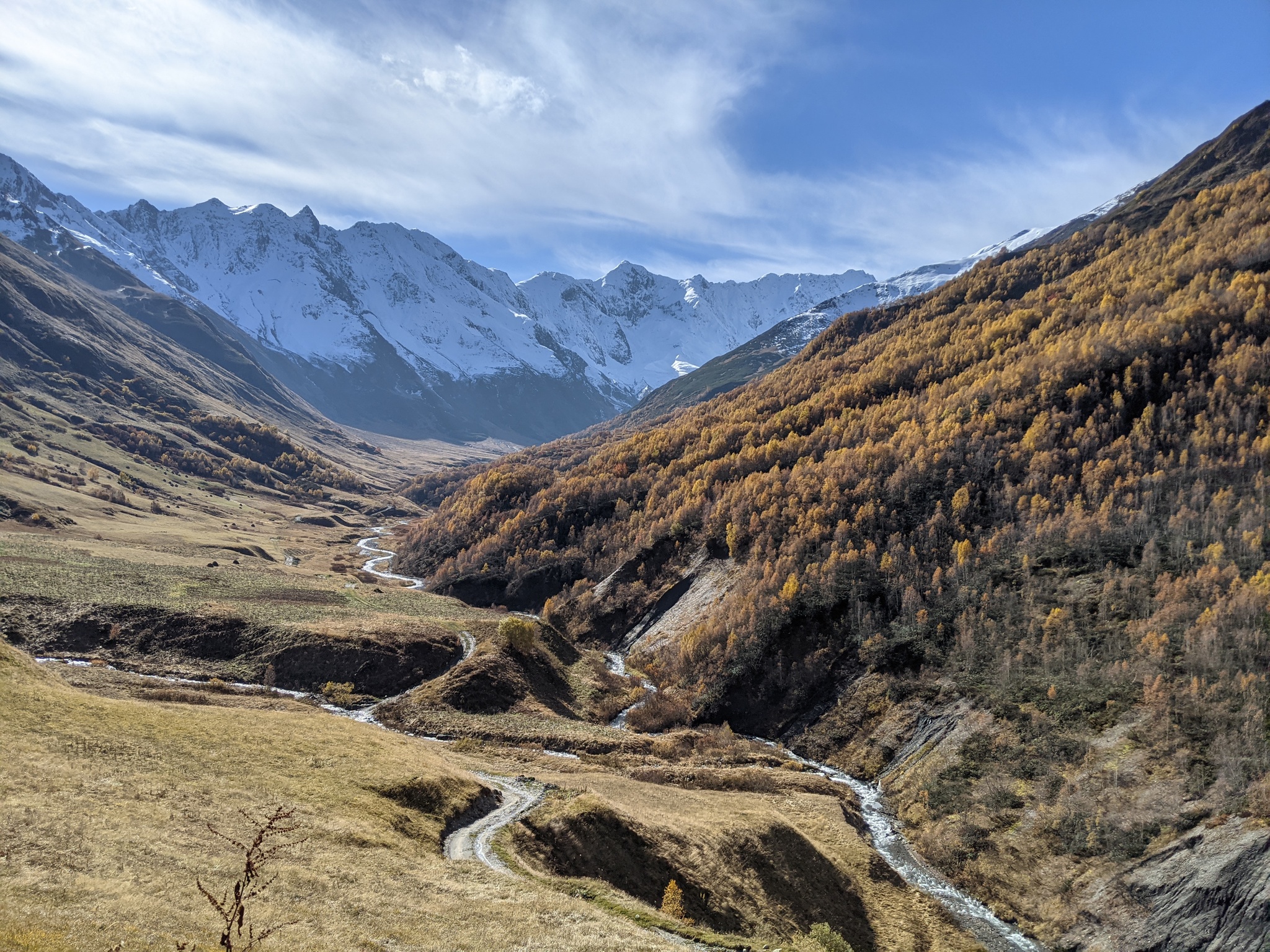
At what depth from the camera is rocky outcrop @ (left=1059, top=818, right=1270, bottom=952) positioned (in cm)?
4103

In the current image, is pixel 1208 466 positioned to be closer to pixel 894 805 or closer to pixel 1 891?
pixel 894 805

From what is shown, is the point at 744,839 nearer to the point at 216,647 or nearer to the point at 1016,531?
the point at 1016,531

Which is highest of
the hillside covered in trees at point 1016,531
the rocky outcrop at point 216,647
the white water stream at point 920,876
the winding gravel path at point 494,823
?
the hillside covered in trees at point 1016,531

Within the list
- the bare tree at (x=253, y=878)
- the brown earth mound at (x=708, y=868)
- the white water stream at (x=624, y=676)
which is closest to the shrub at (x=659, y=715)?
the white water stream at (x=624, y=676)

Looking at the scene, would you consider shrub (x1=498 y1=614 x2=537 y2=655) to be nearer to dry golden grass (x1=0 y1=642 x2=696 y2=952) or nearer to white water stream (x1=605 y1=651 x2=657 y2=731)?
white water stream (x1=605 y1=651 x2=657 y2=731)

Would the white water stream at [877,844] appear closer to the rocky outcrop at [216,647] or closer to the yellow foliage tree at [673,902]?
the rocky outcrop at [216,647]

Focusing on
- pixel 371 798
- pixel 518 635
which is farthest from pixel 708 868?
pixel 518 635

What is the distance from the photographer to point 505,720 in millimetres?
82875

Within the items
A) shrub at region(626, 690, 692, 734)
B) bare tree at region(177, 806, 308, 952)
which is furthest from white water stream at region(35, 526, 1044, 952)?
shrub at region(626, 690, 692, 734)

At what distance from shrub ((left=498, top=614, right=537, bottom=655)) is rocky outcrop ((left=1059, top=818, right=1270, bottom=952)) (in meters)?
70.1

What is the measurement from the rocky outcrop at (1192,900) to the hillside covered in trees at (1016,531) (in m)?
6.21

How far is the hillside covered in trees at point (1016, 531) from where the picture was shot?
69875mm

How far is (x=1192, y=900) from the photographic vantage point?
1721 inches

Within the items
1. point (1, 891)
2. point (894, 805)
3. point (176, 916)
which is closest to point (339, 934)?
point (176, 916)
